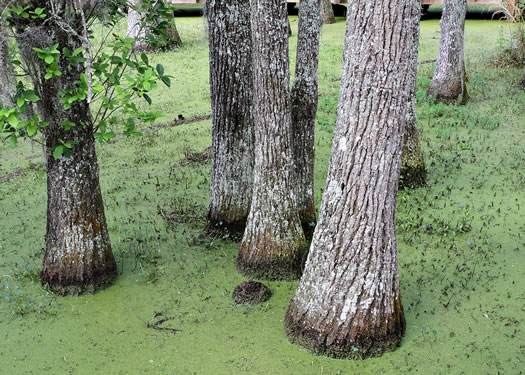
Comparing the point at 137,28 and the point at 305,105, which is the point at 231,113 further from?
the point at 137,28

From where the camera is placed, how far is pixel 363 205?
4.25m

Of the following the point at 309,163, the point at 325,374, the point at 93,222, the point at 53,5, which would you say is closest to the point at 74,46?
the point at 53,5

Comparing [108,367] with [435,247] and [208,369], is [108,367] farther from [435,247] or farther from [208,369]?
[435,247]

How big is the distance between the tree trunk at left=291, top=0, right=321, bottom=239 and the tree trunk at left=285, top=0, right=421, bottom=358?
5.40 ft

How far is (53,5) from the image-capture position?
4773mm

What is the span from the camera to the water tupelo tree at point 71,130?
4754 millimetres

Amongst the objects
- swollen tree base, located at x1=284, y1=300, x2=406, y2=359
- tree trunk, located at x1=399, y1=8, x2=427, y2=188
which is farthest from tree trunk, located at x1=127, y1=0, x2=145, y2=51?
tree trunk, located at x1=399, y1=8, x2=427, y2=188

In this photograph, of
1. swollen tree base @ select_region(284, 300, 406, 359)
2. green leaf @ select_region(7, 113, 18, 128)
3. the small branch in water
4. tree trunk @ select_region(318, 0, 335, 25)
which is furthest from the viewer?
tree trunk @ select_region(318, 0, 335, 25)

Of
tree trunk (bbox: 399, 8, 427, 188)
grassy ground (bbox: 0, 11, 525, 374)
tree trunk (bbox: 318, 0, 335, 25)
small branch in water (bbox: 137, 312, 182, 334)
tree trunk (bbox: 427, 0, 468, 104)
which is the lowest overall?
small branch in water (bbox: 137, 312, 182, 334)

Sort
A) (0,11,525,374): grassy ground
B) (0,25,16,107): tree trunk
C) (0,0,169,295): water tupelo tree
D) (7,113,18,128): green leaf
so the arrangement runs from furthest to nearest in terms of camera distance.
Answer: (0,0,169,295): water tupelo tree → (0,25,16,107): tree trunk → (0,11,525,374): grassy ground → (7,113,18,128): green leaf

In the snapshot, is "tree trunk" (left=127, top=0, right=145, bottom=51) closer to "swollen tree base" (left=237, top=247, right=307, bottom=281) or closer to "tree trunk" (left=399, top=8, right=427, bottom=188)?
"swollen tree base" (left=237, top=247, right=307, bottom=281)

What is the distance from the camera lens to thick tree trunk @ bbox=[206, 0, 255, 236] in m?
6.07

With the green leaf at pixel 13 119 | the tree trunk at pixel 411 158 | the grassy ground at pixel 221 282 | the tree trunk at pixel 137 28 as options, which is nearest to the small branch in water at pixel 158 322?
the grassy ground at pixel 221 282

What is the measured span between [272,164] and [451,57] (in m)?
7.27
